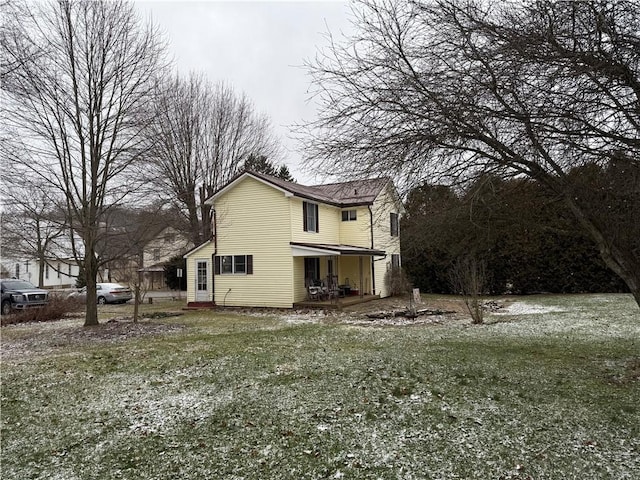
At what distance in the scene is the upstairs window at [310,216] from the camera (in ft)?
62.0

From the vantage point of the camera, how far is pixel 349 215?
72.7 feet

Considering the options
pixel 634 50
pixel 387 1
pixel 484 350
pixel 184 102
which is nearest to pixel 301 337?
pixel 484 350

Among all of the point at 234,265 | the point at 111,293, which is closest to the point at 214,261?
the point at 234,265

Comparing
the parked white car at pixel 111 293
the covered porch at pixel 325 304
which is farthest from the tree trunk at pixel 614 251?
the parked white car at pixel 111 293

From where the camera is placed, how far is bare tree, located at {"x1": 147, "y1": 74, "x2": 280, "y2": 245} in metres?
24.1

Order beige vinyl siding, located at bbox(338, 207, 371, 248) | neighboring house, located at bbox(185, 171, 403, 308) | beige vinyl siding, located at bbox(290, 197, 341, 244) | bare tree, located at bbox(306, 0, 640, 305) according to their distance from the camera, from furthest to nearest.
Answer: beige vinyl siding, located at bbox(338, 207, 371, 248), beige vinyl siding, located at bbox(290, 197, 341, 244), neighboring house, located at bbox(185, 171, 403, 308), bare tree, located at bbox(306, 0, 640, 305)

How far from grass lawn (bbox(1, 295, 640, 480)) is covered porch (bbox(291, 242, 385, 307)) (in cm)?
749

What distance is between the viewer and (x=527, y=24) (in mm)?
4203

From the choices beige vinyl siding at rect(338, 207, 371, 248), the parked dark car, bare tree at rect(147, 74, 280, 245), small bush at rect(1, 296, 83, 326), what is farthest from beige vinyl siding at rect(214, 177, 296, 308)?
the parked dark car

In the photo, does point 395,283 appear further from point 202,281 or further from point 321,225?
point 202,281

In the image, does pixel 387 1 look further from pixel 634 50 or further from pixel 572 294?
pixel 572 294

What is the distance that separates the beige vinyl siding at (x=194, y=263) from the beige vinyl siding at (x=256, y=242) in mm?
486

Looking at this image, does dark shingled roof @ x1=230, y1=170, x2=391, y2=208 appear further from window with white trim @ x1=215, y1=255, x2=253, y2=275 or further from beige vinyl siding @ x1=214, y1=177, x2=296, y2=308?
window with white trim @ x1=215, y1=255, x2=253, y2=275

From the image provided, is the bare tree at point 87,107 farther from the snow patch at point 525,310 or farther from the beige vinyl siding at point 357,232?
the snow patch at point 525,310
